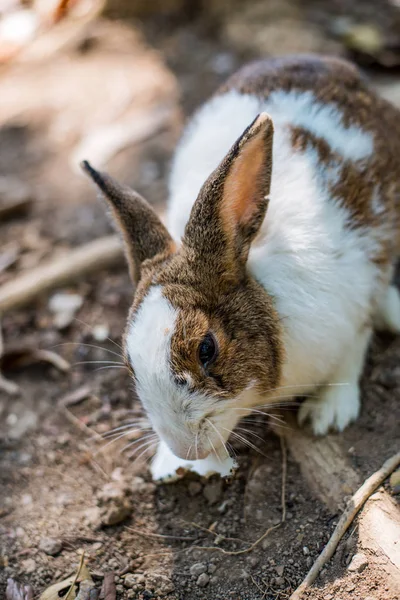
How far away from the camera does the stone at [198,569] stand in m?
3.18

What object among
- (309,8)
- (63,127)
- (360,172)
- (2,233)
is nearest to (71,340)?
(2,233)

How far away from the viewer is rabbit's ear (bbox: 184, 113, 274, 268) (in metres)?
3.02

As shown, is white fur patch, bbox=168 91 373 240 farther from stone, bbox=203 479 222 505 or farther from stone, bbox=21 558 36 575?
stone, bbox=21 558 36 575

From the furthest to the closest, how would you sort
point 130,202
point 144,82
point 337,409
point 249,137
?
1. point 144,82
2. point 337,409
3. point 130,202
4. point 249,137

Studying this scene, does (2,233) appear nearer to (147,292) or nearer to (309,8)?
(147,292)

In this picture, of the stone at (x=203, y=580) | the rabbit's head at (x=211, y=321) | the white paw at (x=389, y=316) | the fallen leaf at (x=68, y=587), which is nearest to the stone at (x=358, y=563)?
the stone at (x=203, y=580)

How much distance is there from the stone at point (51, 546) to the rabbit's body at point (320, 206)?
1333mm

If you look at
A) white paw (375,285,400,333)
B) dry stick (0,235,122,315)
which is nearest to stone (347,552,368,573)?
white paw (375,285,400,333)

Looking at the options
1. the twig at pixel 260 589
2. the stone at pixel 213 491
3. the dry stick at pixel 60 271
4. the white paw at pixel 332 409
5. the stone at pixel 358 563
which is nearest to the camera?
the stone at pixel 358 563

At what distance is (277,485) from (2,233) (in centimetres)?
323

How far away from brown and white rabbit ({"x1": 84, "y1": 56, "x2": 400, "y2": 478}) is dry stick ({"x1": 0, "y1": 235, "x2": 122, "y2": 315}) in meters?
1.01

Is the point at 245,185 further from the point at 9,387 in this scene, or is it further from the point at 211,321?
the point at 9,387

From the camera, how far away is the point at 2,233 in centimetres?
561

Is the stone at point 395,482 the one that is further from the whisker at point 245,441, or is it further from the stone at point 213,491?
the stone at point 213,491
